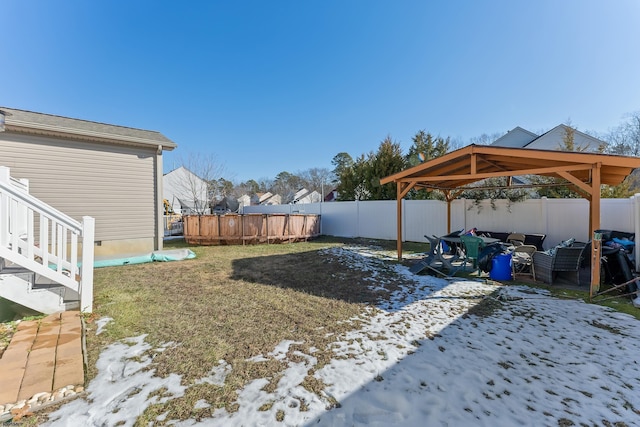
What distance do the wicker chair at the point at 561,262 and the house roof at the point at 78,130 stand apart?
10.1 meters

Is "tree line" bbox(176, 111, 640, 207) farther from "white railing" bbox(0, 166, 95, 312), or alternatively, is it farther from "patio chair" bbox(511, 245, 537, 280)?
"white railing" bbox(0, 166, 95, 312)

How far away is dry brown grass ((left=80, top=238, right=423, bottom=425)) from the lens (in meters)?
2.36

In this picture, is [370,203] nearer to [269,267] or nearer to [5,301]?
[269,267]

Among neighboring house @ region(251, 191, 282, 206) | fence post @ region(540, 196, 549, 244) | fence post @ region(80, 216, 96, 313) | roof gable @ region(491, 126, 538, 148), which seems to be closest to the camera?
fence post @ region(80, 216, 96, 313)

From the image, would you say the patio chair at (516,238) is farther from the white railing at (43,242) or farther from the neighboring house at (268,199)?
the neighboring house at (268,199)

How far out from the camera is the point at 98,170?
744 cm

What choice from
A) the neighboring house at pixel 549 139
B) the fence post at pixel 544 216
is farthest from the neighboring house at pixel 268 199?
the fence post at pixel 544 216

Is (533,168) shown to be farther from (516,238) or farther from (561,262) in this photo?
(516,238)

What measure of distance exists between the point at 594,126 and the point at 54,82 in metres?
39.2

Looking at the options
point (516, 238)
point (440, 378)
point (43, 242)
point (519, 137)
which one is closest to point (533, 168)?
point (516, 238)

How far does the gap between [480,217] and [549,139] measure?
48.9ft

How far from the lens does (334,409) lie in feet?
6.33

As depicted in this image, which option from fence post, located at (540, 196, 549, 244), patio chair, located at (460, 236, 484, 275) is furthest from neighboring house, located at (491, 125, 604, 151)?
patio chair, located at (460, 236, 484, 275)

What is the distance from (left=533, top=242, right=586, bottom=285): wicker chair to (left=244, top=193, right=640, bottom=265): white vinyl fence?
1882 mm
